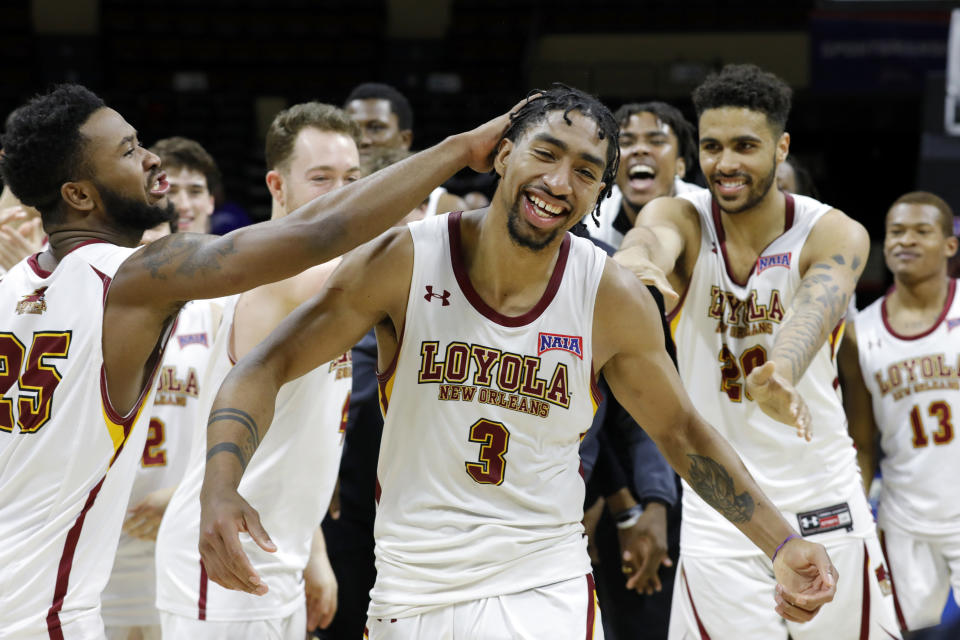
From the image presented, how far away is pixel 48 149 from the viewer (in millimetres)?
3055

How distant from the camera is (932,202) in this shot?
6.24 m

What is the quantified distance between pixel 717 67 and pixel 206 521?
14416 millimetres

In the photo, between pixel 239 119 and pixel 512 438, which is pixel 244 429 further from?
pixel 239 119

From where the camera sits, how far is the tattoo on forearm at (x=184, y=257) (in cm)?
284

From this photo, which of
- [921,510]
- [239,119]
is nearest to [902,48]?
[239,119]

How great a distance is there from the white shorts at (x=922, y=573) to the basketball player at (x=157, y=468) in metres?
3.85

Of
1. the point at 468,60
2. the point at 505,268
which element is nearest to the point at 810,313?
the point at 505,268

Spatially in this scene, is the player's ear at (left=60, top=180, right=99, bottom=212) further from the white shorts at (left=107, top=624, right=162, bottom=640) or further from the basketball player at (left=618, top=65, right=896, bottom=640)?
the white shorts at (left=107, top=624, right=162, bottom=640)

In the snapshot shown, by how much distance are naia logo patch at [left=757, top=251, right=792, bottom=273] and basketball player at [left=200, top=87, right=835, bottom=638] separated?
1.14 m

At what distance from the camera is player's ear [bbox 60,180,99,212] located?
305cm

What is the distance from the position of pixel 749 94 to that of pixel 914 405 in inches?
98.4

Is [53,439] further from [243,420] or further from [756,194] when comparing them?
[756,194]

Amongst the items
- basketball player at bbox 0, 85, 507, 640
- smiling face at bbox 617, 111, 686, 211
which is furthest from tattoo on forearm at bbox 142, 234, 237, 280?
smiling face at bbox 617, 111, 686, 211

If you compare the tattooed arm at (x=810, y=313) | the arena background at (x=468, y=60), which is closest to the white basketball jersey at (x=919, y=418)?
the tattooed arm at (x=810, y=313)
